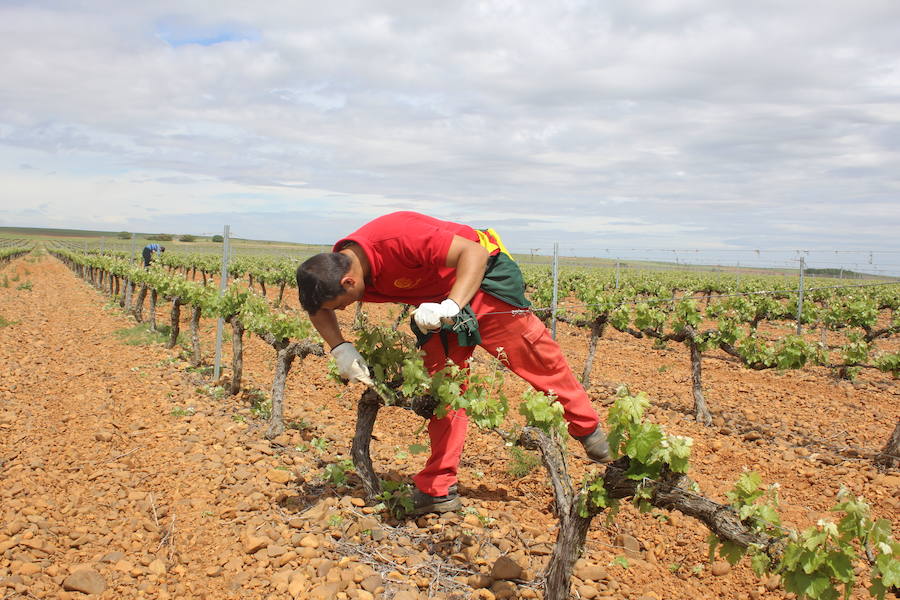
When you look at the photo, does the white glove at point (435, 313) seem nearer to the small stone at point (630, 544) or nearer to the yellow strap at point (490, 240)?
the yellow strap at point (490, 240)

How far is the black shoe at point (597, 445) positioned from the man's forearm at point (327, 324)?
5.33 feet

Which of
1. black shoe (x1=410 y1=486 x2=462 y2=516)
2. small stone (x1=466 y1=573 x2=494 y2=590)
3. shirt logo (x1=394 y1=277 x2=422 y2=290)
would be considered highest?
shirt logo (x1=394 y1=277 x2=422 y2=290)

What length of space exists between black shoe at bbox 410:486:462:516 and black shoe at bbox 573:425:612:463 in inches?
38.5

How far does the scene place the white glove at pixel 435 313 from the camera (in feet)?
10.4

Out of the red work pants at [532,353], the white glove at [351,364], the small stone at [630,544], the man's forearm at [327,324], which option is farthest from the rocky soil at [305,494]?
the man's forearm at [327,324]

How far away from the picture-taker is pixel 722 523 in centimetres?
248

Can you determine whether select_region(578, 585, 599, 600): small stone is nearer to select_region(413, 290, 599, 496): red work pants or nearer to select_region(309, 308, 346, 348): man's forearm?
select_region(413, 290, 599, 496): red work pants

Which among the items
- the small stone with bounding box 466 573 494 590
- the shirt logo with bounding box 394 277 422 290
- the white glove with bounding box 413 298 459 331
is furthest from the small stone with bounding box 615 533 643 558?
the shirt logo with bounding box 394 277 422 290

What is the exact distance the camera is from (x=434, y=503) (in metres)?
4.02

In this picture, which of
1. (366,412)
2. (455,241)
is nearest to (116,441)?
(366,412)

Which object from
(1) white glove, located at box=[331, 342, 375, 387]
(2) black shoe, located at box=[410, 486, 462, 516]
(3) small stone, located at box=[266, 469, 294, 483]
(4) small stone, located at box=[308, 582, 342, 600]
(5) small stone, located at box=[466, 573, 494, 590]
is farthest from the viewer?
(3) small stone, located at box=[266, 469, 294, 483]

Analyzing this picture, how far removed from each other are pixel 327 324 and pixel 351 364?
1.11ft

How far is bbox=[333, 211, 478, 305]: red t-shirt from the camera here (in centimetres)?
331

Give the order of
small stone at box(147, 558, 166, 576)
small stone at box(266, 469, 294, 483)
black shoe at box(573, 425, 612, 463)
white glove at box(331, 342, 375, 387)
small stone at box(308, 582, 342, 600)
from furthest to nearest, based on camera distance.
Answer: small stone at box(266, 469, 294, 483) → white glove at box(331, 342, 375, 387) → black shoe at box(573, 425, 612, 463) → small stone at box(147, 558, 166, 576) → small stone at box(308, 582, 342, 600)
